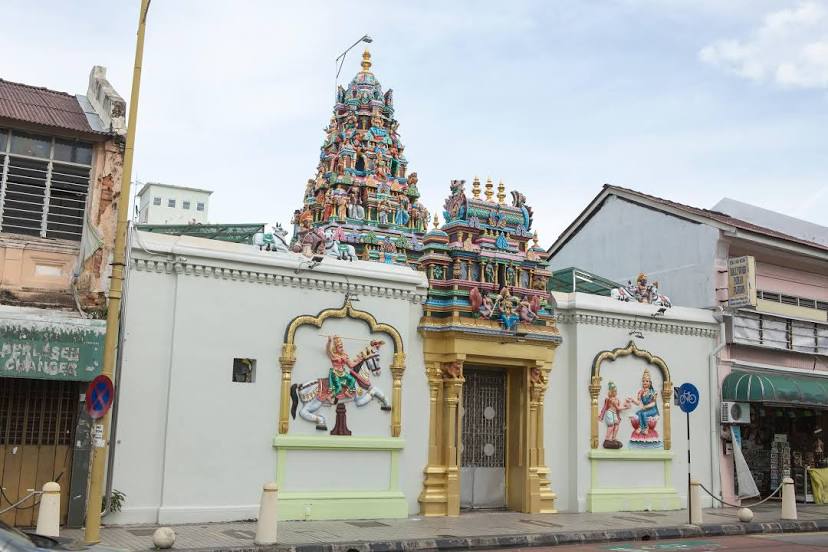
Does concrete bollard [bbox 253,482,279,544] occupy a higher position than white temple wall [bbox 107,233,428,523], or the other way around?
white temple wall [bbox 107,233,428,523]

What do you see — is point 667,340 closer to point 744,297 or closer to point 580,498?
point 744,297

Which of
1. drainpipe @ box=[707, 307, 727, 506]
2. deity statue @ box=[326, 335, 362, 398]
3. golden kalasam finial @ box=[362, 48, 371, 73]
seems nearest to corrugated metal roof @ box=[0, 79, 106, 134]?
deity statue @ box=[326, 335, 362, 398]

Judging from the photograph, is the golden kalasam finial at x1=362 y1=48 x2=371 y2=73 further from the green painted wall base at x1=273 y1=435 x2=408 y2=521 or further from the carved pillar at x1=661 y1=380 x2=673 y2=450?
the green painted wall base at x1=273 y1=435 x2=408 y2=521

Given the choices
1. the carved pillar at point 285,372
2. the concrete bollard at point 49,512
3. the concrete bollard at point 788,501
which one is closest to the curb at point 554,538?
the concrete bollard at point 788,501

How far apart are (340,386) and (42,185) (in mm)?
6621

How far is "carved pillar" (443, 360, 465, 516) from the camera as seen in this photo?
1847 cm

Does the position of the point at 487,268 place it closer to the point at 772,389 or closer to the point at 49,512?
the point at 772,389

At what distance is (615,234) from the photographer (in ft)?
89.6

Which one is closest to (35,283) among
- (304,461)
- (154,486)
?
(154,486)

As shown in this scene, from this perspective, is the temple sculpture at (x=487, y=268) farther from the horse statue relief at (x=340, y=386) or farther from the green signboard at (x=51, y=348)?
the green signboard at (x=51, y=348)

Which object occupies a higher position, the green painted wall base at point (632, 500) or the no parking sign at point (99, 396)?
the no parking sign at point (99, 396)

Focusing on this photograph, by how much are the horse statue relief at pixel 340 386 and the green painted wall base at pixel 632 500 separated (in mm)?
5730

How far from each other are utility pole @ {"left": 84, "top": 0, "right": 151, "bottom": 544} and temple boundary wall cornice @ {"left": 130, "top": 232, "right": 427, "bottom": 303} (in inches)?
98.5

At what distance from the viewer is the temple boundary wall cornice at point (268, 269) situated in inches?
630
